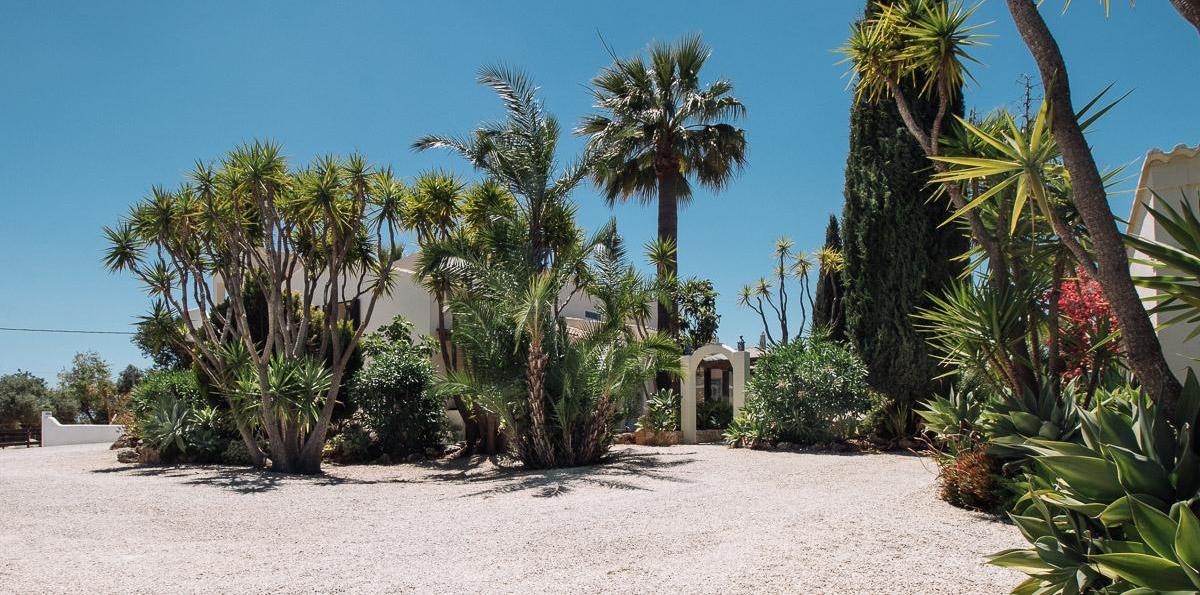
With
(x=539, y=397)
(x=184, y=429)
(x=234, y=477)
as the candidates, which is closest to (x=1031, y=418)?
(x=539, y=397)

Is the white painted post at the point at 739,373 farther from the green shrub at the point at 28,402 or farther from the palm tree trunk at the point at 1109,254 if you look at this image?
the green shrub at the point at 28,402

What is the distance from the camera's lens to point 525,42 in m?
11.8

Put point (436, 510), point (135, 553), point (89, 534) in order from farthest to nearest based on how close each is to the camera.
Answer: point (436, 510) → point (89, 534) → point (135, 553)

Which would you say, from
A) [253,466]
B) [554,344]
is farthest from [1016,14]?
[253,466]

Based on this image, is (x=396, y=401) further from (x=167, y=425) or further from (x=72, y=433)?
(x=72, y=433)

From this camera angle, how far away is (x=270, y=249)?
1280 cm

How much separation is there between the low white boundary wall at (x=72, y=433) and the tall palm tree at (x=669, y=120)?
17.0 meters

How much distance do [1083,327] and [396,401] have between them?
11444 mm

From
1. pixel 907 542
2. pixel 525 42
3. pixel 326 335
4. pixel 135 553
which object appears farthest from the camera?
pixel 326 335

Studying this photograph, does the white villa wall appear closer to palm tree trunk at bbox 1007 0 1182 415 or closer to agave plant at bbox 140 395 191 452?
palm tree trunk at bbox 1007 0 1182 415

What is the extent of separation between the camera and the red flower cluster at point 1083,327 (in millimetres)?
6534

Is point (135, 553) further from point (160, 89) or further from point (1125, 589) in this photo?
point (160, 89)

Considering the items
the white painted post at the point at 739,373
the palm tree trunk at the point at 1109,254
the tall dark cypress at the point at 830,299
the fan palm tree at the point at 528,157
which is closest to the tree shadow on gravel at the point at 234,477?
the fan palm tree at the point at 528,157

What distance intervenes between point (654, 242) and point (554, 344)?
6.65 metres
